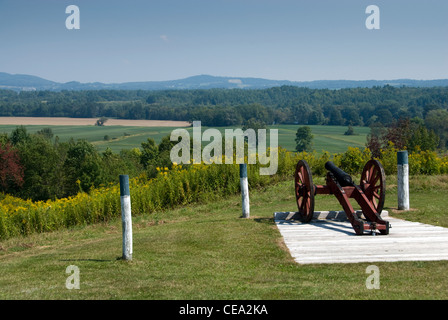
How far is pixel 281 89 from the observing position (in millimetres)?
193000

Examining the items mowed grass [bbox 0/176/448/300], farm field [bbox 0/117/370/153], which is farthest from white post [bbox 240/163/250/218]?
farm field [bbox 0/117/370/153]

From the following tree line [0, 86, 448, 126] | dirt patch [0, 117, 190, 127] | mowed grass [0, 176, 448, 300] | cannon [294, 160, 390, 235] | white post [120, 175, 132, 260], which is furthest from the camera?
dirt patch [0, 117, 190, 127]

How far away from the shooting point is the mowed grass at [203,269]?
5.28 meters

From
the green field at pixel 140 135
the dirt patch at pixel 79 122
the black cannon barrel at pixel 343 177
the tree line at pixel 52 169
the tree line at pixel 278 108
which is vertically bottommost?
the tree line at pixel 52 169

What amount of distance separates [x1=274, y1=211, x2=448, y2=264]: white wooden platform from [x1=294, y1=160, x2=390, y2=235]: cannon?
174mm

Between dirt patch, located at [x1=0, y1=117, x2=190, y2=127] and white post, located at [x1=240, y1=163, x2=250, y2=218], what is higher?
dirt patch, located at [x1=0, y1=117, x2=190, y2=127]

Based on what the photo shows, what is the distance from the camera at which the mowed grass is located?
5281 mm

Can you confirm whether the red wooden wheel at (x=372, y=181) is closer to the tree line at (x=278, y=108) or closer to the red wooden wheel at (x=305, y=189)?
the red wooden wheel at (x=305, y=189)

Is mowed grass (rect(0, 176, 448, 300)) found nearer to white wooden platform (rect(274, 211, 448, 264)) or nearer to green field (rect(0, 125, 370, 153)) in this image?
white wooden platform (rect(274, 211, 448, 264))

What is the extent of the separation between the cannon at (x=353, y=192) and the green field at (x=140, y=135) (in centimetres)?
6808

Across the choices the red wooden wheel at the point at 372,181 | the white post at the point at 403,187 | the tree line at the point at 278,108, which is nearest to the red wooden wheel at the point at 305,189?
the red wooden wheel at the point at 372,181
